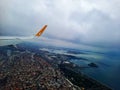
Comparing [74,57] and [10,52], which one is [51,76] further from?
[74,57]

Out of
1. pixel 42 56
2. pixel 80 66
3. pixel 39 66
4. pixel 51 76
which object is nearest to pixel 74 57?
pixel 80 66

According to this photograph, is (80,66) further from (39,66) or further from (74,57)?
(39,66)

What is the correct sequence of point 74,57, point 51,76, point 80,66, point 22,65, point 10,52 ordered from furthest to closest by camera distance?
1. point 74,57
2. point 80,66
3. point 10,52
4. point 22,65
5. point 51,76

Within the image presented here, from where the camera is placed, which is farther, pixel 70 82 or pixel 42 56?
pixel 42 56

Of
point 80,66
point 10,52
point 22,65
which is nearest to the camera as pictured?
point 22,65

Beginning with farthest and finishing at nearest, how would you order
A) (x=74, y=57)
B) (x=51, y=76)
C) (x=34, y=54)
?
(x=74, y=57) → (x=34, y=54) → (x=51, y=76)

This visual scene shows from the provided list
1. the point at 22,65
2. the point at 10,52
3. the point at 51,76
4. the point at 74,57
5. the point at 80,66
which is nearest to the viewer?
the point at 51,76

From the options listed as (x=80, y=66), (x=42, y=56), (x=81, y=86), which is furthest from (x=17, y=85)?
(x=80, y=66)

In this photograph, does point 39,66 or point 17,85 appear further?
point 39,66

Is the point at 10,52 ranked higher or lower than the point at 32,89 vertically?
higher
